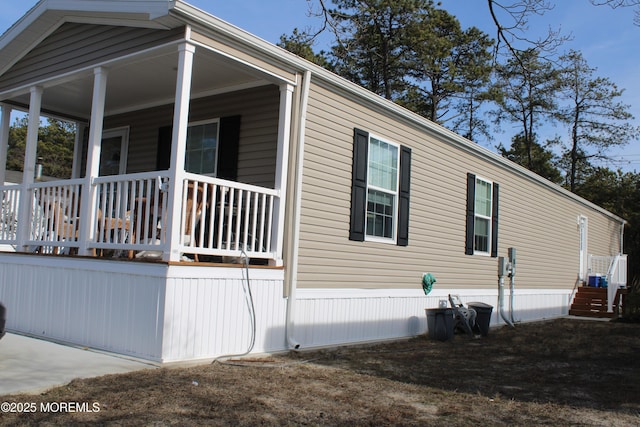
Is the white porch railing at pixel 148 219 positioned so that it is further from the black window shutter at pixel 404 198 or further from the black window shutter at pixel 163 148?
the black window shutter at pixel 404 198

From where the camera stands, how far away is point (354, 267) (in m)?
8.82

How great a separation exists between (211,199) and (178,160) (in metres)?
0.73

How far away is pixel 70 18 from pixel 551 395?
736cm

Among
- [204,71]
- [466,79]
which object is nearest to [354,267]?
[204,71]

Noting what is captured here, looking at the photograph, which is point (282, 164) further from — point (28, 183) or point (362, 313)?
point (28, 183)

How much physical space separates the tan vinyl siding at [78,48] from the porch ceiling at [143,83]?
5.6 inches

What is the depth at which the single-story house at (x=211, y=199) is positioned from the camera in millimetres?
6562

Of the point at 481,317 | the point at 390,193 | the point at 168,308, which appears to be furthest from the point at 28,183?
the point at 481,317

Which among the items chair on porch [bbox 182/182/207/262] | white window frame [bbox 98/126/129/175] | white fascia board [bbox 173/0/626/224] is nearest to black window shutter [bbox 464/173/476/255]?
white fascia board [bbox 173/0/626/224]

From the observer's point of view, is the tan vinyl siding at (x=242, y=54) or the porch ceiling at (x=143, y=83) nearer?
the tan vinyl siding at (x=242, y=54)

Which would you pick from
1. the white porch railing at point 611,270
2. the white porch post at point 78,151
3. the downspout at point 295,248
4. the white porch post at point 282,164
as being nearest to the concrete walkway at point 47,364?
the downspout at point 295,248

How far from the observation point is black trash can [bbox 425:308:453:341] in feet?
32.3

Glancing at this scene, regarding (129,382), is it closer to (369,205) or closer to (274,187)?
(274,187)

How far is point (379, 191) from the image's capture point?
940 cm
